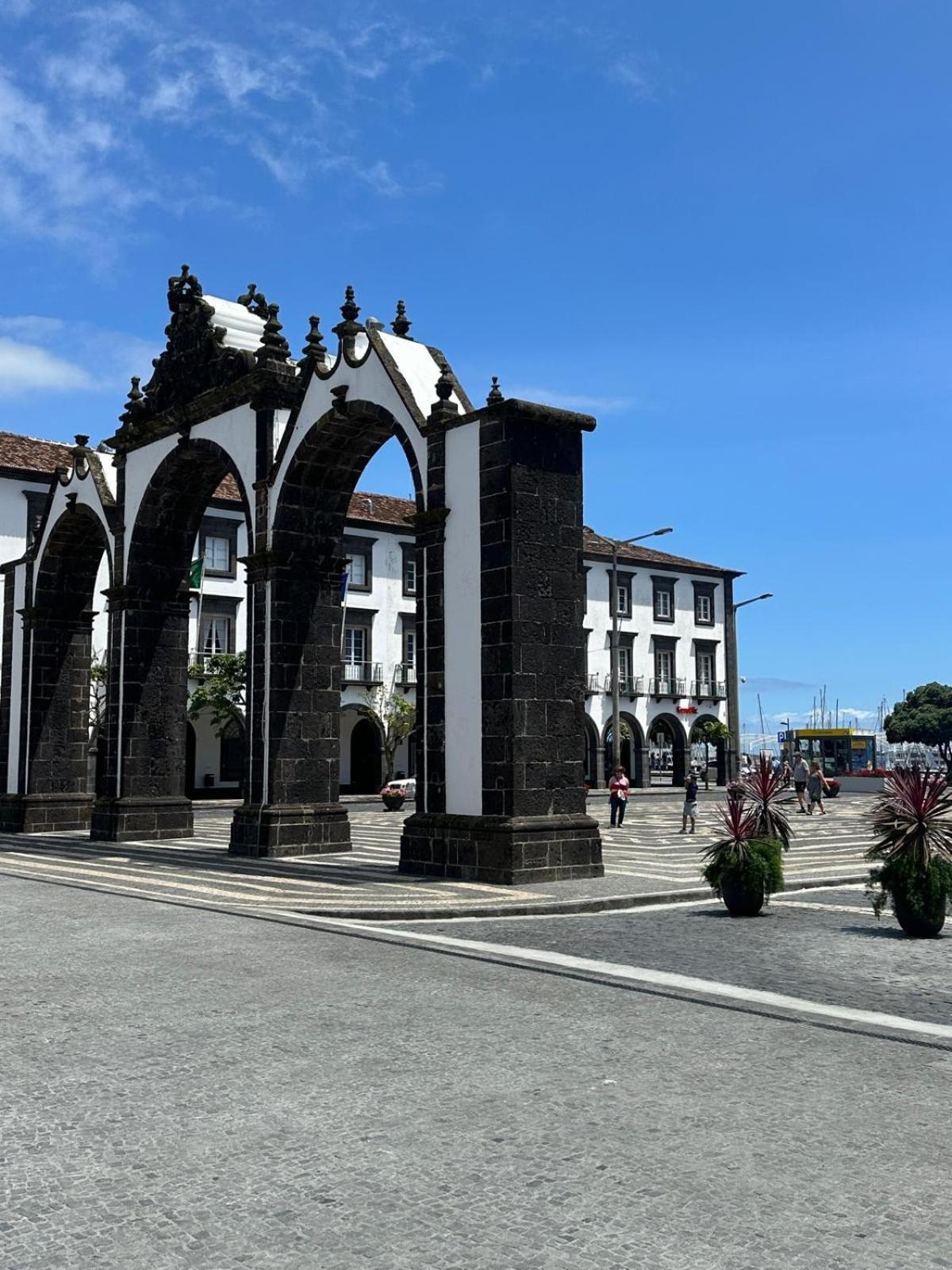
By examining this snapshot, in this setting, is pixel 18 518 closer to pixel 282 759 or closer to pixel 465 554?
pixel 282 759

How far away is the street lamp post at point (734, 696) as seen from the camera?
50.2 m

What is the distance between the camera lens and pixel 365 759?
52.2 m

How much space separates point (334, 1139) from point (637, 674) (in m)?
54.9

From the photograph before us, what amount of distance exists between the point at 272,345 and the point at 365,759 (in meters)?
33.2

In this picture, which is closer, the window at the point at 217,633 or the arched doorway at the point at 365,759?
the window at the point at 217,633

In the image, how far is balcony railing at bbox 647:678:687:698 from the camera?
59.4 metres

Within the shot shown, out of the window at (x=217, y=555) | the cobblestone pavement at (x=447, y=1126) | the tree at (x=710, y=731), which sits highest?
the window at (x=217, y=555)

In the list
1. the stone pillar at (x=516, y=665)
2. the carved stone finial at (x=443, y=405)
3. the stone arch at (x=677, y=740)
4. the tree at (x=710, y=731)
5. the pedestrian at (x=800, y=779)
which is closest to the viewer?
the stone pillar at (x=516, y=665)

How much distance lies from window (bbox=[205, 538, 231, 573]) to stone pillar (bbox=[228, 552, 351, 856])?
2673 cm

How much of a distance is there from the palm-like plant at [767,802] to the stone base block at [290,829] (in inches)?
354

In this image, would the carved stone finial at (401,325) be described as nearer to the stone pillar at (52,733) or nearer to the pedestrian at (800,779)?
the stone pillar at (52,733)

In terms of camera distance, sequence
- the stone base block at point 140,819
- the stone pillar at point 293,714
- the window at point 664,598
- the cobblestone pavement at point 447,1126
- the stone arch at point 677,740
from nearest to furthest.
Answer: the cobblestone pavement at point 447,1126, the stone pillar at point 293,714, the stone base block at point 140,819, the stone arch at point 677,740, the window at point 664,598

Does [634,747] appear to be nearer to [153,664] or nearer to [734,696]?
[734,696]

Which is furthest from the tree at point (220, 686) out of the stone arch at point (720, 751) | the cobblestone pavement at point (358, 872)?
the stone arch at point (720, 751)
